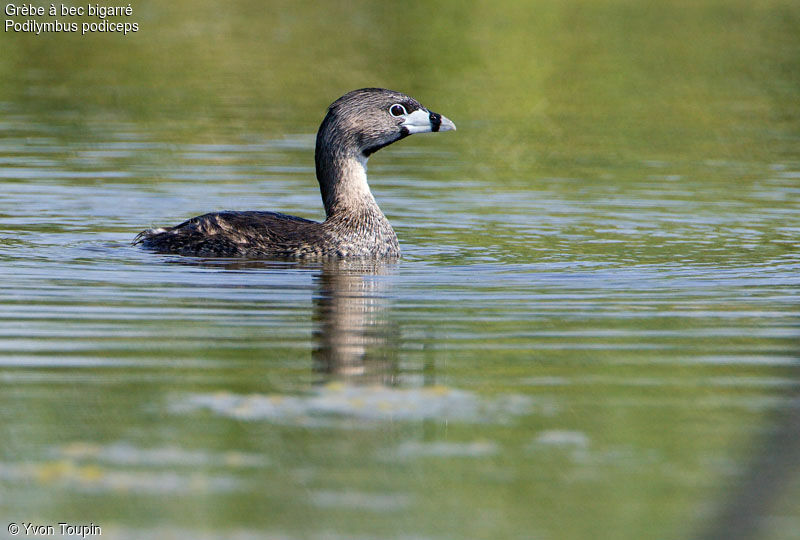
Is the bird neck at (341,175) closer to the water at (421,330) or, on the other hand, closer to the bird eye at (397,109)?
the bird eye at (397,109)

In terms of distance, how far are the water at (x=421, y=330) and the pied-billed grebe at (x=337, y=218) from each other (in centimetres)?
26

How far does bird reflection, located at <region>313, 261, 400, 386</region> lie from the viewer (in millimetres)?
8547

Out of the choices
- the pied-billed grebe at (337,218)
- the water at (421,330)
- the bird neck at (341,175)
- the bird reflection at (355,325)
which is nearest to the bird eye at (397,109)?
the pied-billed grebe at (337,218)

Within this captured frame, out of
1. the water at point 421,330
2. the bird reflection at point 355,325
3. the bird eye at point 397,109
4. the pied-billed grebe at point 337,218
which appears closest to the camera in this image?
the water at point 421,330

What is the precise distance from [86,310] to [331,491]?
174 inches

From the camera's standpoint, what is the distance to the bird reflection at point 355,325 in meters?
8.55

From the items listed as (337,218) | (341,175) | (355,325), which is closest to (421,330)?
(355,325)

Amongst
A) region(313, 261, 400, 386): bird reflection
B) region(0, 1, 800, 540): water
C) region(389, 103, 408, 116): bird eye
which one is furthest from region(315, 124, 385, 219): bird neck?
region(313, 261, 400, 386): bird reflection

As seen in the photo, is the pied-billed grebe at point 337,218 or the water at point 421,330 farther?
the pied-billed grebe at point 337,218

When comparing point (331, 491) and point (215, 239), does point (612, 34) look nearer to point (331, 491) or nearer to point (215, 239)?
point (215, 239)

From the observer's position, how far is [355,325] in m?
9.90

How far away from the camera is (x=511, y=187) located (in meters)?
17.7

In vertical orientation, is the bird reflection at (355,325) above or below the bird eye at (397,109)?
below

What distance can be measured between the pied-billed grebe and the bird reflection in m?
0.30
